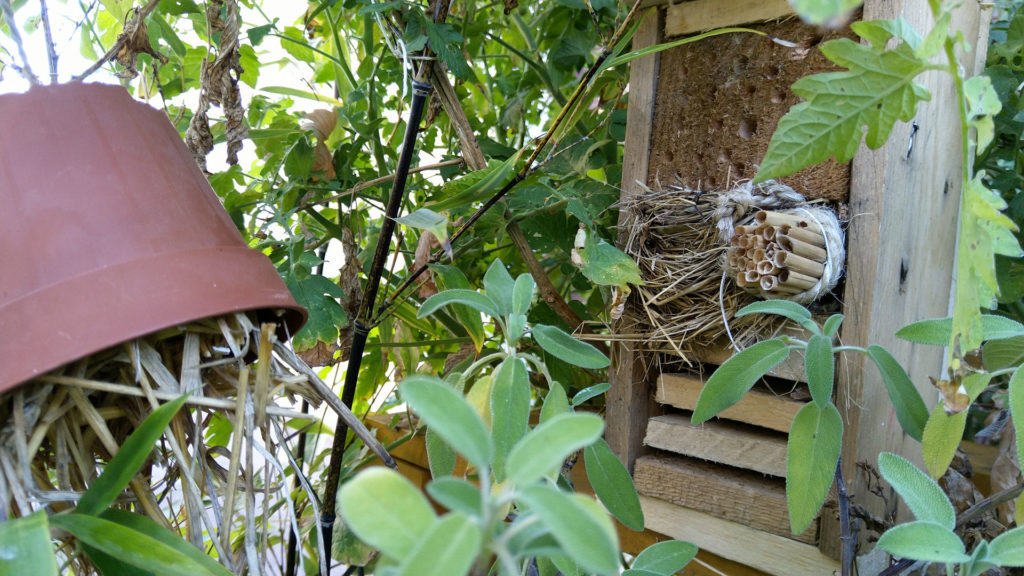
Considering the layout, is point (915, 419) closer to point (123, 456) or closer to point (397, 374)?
point (123, 456)

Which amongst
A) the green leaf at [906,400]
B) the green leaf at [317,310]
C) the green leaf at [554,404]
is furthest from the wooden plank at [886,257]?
the green leaf at [317,310]

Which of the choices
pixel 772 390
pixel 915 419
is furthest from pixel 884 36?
pixel 772 390

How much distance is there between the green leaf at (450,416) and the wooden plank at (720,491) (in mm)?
547

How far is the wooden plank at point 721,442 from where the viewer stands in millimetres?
720

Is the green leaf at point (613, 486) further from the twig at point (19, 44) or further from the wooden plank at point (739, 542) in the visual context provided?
the twig at point (19, 44)

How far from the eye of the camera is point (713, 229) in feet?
2.39

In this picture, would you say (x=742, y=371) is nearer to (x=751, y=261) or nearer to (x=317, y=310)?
(x=751, y=261)

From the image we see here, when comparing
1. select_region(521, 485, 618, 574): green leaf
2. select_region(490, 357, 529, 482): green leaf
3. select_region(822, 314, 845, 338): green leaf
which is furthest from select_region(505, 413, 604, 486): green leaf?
select_region(822, 314, 845, 338): green leaf

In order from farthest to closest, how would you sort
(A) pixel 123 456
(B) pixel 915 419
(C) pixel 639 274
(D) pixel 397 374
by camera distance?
1. (D) pixel 397 374
2. (C) pixel 639 274
3. (B) pixel 915 419
4. (A) pixel 123 456

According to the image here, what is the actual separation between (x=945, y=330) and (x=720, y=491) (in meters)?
0.32

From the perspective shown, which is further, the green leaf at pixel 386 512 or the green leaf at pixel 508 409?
the green leaf at pixel 508 409

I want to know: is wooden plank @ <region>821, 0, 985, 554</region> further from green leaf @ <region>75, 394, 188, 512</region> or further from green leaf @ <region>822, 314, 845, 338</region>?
green leaf @ <region>75, 394, 188, 512</region>

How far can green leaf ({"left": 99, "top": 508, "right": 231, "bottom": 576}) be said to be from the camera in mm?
355

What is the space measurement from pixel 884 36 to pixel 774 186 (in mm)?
309
